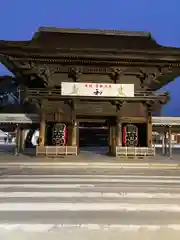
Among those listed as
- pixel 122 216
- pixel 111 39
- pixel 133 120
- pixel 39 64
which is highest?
pixel 111 39

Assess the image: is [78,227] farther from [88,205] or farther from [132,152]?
[132,152]

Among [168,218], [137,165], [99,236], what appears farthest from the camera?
[137,165]

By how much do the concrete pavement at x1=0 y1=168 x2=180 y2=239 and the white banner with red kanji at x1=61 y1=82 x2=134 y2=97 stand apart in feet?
39.2

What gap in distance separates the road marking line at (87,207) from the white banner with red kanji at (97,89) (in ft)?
48.3

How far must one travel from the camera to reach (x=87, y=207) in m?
6.49

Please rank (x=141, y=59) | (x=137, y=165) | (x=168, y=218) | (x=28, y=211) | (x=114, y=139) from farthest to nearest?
(x=114, y=139)
(x=141, y=59)
(x=137, y=165)
(x=28, y=211)
(x=168, y=218)

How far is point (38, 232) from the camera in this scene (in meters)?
4.76

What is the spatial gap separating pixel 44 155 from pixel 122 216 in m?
15.4

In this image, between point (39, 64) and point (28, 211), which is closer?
point (28, 211)

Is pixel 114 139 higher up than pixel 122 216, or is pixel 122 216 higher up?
pixel 114 139

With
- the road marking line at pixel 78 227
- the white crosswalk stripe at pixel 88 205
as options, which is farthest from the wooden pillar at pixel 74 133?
the road marking line at pixel 78 227

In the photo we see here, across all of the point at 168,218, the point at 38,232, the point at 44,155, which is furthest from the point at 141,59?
the point at 38,232

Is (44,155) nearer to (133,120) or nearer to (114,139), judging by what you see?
(114,139)

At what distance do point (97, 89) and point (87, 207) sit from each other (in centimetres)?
1530
